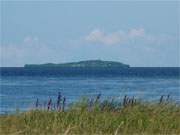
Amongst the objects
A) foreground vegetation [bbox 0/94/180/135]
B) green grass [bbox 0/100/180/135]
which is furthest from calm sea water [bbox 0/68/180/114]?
green grass [bbox 0/100/180/135]

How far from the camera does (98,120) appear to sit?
1809 cm

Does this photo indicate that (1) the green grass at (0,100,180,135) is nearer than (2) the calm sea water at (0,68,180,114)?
Yes

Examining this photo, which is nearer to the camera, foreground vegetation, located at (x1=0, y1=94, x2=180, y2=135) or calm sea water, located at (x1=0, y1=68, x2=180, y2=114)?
foreground vegetation, located at (x1=0, y1=94, x2=180, y2=135)

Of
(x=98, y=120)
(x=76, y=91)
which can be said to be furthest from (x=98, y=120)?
(x=76, y=91)

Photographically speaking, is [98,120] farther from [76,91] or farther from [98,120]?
[76,91]

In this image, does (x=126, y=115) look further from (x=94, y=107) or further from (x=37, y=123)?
(x=37, y=123)

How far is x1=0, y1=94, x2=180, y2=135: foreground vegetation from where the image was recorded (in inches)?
680

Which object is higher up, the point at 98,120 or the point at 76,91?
the point at 76,91

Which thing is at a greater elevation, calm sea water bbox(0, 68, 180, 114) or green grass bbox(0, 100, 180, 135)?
calm sea water bbox(0, 68, 180, 114)

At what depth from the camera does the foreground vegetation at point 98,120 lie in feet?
56.7

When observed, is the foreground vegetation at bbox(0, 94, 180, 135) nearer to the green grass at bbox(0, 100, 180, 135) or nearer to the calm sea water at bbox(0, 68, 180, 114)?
the green grass at bbox(0, 100, 180, 135)

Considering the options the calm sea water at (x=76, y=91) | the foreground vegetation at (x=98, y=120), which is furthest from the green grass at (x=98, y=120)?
the calm sea water at (x=76, y=91)

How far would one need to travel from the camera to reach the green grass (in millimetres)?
17250

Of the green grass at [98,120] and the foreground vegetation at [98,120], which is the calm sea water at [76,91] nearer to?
the foreground vegetation at [98,120]
